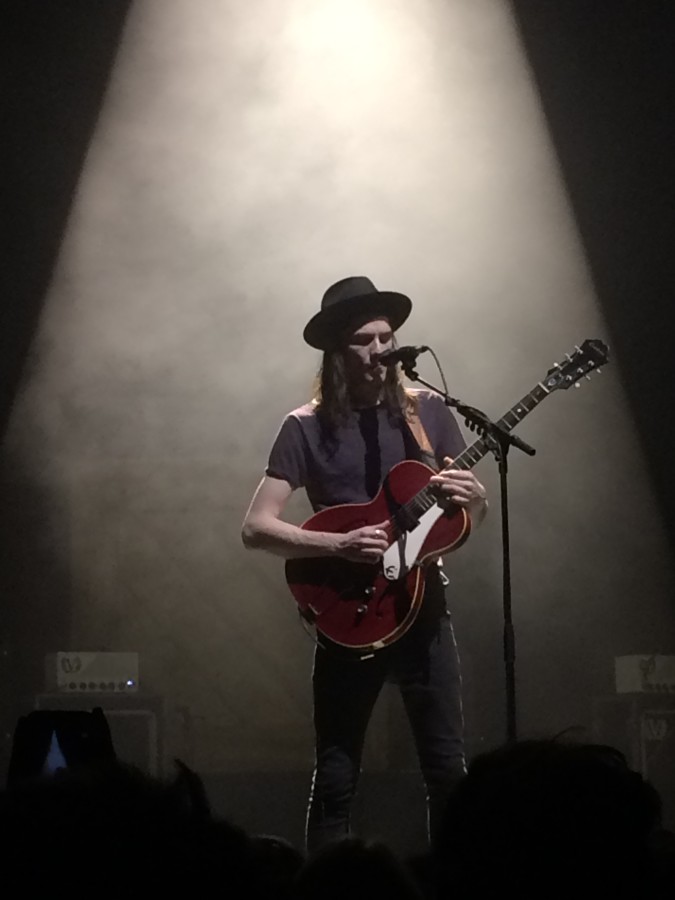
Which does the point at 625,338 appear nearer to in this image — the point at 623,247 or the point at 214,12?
the point at 623,247

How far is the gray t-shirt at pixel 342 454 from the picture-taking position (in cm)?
359

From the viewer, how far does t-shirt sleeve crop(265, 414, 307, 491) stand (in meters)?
3.62

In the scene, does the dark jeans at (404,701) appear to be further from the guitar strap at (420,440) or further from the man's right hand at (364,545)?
the guitar strap at (420,440)

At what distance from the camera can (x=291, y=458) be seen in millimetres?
3617

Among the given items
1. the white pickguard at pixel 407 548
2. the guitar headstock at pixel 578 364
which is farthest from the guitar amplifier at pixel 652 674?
the white pickguard at pixel 407 548

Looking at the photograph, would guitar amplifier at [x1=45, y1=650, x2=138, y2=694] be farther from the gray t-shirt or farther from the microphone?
the microphone

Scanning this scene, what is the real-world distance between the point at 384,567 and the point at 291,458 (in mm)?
464

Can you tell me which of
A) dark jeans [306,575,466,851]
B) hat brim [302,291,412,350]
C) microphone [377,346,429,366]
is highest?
hat brim [302,291,412,350]

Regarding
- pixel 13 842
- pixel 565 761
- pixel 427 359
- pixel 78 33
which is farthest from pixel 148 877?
pixel 78 33

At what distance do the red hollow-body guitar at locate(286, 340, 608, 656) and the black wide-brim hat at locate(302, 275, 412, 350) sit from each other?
1.95 feet

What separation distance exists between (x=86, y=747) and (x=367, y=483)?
5.00 feet

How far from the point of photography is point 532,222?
5.37 meters

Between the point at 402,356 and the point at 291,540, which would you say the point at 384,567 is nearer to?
the point at 291,540

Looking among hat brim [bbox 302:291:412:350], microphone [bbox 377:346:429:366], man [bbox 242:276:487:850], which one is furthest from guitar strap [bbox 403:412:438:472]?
hat brim [bbox 302:291:412:350]
